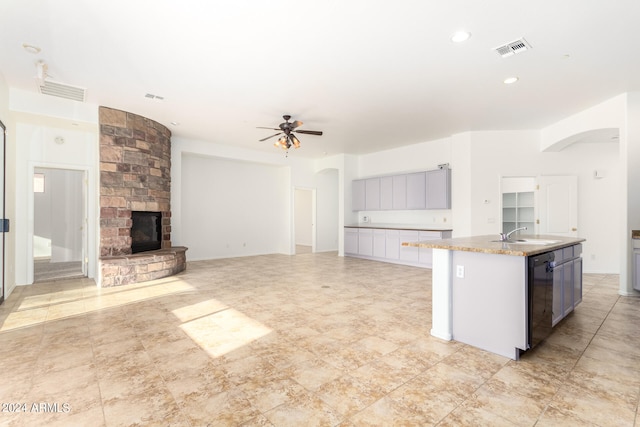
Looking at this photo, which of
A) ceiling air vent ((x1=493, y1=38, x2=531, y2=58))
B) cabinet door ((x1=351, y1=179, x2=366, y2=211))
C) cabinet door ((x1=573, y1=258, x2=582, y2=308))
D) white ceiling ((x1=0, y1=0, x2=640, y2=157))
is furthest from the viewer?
cabinet door ((x1=351, y1=179, x2=366, y2=211))

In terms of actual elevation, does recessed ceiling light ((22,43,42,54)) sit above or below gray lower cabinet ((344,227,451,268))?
above

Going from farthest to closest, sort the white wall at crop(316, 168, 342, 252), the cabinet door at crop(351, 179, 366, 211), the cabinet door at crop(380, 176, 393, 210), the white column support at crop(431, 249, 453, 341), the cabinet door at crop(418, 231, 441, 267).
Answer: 1. the white wall at crop(316, 168, 342, 252)
2. the cabinet door at crop(351, 179, 366, 211)
3. the cabinet door at crop(380, 176, 393, 210)
4. the cabinet door at crop(418, 231, 441, 267)
5. the white column support at crop(431, 249, 453, 341)

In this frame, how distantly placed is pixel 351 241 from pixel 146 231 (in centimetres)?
493

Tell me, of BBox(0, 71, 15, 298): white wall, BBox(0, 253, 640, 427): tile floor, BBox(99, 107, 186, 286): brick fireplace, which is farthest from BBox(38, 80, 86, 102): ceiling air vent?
BBox(0, 253, 640, 427): tile floor

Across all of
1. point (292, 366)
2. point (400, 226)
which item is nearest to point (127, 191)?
point (292, 366)

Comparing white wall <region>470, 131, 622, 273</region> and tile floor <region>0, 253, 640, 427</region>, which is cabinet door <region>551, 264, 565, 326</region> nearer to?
tile floor <region>0, 253, 640, 427</region>

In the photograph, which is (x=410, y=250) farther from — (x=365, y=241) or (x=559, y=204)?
(x=559, y=204)

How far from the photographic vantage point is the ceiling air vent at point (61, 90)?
4.07m

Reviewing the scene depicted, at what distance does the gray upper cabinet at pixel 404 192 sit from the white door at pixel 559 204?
5.76ft

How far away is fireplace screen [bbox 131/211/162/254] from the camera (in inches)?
226

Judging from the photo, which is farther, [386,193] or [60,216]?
[386,193]

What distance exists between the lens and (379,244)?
7.75 metres

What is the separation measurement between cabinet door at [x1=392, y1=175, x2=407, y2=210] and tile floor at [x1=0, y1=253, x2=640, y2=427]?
12.2 ft

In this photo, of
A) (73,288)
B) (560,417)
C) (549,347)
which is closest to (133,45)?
(73,288)
